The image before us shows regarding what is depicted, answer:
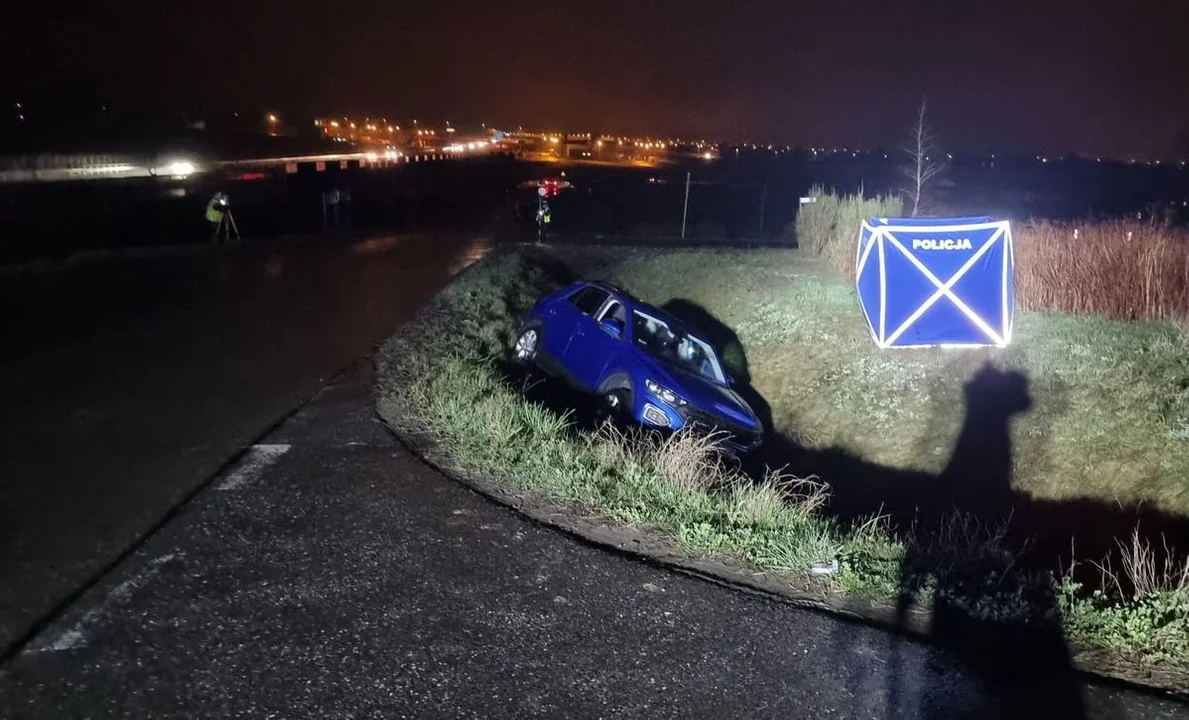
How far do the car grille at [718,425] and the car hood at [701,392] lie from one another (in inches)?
2.3

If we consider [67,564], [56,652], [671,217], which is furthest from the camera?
[671,217]

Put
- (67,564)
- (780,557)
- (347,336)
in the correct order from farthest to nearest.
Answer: (347,336) < (780,557) < (67,564)

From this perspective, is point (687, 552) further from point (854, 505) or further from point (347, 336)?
point (347, 336)

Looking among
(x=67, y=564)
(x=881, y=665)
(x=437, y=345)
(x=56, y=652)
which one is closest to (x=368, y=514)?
(x=67, y=564)

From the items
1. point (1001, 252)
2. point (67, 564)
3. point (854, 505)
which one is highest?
point (1001, 252)

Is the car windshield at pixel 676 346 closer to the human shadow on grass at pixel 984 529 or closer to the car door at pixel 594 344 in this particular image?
the car door at pixel 594 344

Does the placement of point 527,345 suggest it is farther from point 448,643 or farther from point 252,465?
point 448,643

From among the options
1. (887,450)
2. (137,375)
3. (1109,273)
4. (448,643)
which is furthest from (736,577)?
(1109,273)

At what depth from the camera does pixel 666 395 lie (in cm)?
1024

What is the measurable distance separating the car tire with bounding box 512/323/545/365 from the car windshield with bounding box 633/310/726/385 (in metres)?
1.66

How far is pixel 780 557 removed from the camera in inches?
238

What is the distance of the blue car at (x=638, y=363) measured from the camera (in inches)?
405

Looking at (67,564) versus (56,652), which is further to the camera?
(67,564)

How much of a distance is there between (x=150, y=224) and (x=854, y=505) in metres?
18.3
